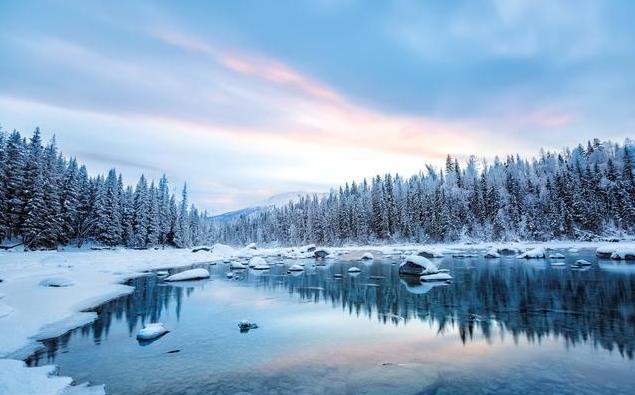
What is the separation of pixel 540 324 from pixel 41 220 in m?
56.3

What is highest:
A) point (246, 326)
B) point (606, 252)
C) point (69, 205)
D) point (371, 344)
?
point (69, 205)

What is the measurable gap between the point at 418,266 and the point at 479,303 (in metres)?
12.1

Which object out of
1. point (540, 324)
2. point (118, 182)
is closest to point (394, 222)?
point (118, 182)

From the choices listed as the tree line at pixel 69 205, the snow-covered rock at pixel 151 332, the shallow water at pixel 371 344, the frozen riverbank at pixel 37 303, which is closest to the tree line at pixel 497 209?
the tree line at pixel 69 205

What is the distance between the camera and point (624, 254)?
3847 centimetres

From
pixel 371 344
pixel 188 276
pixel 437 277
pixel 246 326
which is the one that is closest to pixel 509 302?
pixel 437 277

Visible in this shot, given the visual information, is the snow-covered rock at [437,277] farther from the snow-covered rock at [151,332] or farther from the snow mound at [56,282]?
the snow mound at [56,282]

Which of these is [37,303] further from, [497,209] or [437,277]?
[497,209]

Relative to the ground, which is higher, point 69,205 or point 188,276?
point 69,205

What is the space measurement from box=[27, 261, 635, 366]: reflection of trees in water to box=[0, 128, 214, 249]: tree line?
1195 inches

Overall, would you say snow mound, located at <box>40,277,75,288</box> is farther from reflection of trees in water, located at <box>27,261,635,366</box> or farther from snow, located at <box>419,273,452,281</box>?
snow, located at <box>419,273,452,281</box>

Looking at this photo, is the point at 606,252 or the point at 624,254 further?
the point at 606,252

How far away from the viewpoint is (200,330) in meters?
14.5

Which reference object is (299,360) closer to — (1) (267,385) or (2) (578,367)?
(1) (267,385)
